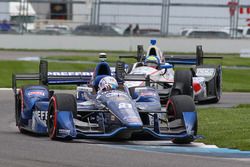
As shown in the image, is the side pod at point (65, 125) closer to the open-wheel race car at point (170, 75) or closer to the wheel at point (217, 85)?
the open-wheel race car at point (170, 75)

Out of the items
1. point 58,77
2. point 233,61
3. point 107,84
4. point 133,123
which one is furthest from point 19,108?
point 233,61

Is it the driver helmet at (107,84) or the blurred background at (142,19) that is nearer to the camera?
the driver helmet at (107,84)

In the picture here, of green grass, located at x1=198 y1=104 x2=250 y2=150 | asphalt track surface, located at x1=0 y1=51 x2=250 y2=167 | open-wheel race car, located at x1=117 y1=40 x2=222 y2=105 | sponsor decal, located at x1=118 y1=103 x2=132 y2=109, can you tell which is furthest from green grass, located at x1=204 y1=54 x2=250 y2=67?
sponsor decal, located at x1=118 y1=103 x2=132 y2=109

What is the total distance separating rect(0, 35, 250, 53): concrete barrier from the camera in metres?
43.0

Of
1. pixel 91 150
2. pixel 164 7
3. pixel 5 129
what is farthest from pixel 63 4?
pixel 91 150

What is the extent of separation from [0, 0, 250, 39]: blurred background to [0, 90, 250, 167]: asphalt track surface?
31107 millimetres

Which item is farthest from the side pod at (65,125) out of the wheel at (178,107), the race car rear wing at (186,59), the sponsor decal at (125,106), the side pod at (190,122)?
the race car rear wing at (186,59)

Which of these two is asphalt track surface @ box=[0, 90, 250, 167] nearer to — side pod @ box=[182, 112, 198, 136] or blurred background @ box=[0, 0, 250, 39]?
side pod @ box=[182, 112, 198, 136]

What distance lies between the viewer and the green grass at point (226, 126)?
1235cm

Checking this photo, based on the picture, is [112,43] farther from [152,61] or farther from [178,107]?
[178,107]

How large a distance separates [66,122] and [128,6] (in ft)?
107

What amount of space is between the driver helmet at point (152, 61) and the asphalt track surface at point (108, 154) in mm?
7572

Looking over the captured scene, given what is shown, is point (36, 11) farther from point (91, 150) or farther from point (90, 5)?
point (91, 150)

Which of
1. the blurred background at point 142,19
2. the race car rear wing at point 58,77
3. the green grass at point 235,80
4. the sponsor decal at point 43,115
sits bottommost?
the green grass at point 235,80
